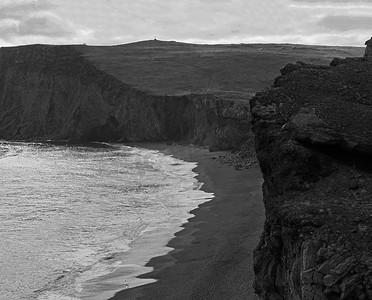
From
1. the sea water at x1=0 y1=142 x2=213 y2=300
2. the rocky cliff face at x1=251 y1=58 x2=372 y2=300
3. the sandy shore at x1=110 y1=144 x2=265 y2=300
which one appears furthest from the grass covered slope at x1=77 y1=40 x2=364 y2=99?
the rocky cliff face at x1=251 y1=58 x2=372 y2=300

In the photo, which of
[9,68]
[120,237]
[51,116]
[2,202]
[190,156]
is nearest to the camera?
[120,237]

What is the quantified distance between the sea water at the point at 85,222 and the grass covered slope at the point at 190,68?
42.1m

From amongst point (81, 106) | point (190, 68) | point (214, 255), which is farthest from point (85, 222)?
point (190, 68)

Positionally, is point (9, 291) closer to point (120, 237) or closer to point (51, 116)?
point (120, 237)

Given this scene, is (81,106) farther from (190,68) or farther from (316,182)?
(316,182)

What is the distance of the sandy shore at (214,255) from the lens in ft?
55.8

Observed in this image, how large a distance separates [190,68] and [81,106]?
20178mm

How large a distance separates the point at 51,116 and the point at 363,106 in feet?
340

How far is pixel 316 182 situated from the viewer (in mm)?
13031

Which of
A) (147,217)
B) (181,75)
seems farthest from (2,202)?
(181,75)

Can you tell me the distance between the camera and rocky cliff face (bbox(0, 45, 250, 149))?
8538 cm

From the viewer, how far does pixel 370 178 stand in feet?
42.4

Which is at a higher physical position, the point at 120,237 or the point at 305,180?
the point at 305,180

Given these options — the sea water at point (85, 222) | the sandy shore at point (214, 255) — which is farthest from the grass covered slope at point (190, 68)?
the sandy shore at point (214, 255)
